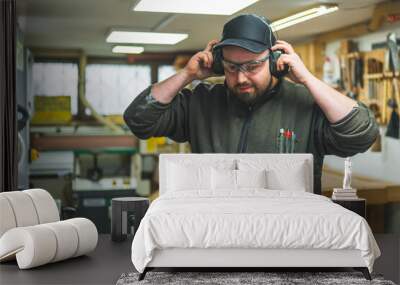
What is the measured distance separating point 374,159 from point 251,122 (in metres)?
1.41

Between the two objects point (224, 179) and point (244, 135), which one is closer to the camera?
point (224, 179)

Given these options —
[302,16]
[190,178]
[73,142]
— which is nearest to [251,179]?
[190,178]

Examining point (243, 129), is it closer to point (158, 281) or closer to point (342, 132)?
point (342, 132)

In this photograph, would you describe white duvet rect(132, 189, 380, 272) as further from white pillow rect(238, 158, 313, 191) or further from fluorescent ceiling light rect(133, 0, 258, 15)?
fluorescent ceiling light rect(133, 0, 258, 15)

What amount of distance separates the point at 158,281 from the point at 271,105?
115 inches

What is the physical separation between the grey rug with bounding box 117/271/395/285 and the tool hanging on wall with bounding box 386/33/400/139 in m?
2.52

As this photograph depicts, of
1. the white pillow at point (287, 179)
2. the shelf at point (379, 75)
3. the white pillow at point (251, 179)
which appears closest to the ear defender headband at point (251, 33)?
the shelf at point (379, 75)

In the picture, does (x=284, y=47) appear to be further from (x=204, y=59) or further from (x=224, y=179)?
(x=224, y=179)

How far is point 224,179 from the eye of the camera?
671cm

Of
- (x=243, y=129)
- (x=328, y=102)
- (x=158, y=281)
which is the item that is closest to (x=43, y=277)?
(x=158, y=281)

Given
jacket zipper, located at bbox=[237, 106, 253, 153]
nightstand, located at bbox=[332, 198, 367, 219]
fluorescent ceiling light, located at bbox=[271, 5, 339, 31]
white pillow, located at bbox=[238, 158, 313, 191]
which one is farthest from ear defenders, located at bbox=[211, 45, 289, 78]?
nightstand, located at bbox=[332, 198, 367, 219]

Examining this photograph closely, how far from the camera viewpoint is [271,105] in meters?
7.50

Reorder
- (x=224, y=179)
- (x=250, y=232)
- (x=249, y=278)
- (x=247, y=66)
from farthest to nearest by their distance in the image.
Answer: (x=247, y=66) < (x=224, y=179) < (x=249, y=278) < (x=250, y=232)

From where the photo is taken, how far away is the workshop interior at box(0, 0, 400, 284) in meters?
7.45
